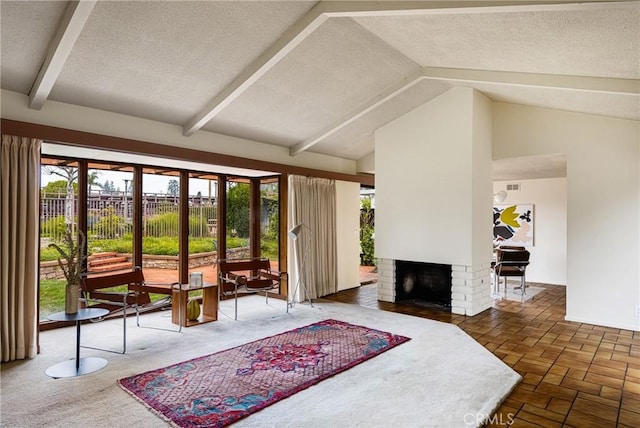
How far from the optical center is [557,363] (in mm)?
3555

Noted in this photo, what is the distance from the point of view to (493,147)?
5832mm

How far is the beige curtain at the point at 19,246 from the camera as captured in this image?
3523 millimetres

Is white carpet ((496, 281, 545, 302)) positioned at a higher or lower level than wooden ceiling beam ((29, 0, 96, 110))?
lower

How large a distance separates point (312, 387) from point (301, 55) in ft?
10.5

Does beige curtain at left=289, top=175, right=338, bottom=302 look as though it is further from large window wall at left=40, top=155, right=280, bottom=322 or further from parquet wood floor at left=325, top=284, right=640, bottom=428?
parquet wood floor at left=325, top=284, right=640, bottom=428

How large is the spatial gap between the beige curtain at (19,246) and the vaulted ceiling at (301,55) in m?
0.56

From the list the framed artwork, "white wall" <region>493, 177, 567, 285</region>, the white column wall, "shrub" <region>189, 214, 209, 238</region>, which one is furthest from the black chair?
"shrub" <region>189, 214, 209, 238</region>

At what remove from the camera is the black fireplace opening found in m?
5.74

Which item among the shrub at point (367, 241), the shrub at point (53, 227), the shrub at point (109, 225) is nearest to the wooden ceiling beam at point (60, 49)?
the shrub at point (53, 227)

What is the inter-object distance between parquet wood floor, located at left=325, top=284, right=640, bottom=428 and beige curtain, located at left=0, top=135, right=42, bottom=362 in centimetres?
409

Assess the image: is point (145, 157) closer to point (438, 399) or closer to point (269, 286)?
point (269, 286)

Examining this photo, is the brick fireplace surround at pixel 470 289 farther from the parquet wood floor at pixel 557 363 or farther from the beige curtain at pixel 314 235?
the beige curtain at pixel 314 235

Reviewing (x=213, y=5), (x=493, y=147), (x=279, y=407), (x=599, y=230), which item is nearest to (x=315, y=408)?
(x=279, y=407)

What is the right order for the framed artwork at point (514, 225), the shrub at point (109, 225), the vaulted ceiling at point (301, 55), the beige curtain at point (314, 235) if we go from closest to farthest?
the vaulted ceiling at point (301, 55)
the shrub at point (109, 225)
the beige curtain at point (314, 235)
the framed artwork at point (514, 225)
